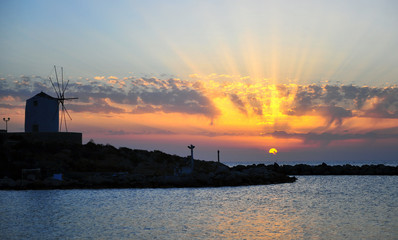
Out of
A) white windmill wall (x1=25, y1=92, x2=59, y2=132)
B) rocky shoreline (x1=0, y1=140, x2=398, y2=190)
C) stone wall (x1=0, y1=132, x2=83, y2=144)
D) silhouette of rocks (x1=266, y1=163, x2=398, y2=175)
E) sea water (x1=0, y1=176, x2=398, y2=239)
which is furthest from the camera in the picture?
silhouette of rocks (x1=266, y1=163, x2=398, y2=175)

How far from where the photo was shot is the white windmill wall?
62781mm

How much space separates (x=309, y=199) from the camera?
1494 inches

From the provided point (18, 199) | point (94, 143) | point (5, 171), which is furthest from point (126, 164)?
point (18, 199)

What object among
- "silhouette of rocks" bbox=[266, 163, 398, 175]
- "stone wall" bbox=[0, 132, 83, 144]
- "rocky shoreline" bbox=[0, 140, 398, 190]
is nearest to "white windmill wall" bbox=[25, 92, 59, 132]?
"stone wall" bbox=[0, 132, 83, 144]

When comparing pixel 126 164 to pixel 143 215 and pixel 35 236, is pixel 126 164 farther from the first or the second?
pixel 35 236

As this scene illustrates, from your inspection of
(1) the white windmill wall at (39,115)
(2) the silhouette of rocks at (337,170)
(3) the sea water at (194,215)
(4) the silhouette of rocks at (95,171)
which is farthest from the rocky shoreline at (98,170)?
(2) the silhouette of rocks at (337,170)

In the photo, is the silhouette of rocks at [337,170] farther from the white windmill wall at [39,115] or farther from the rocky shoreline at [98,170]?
the white windmill wall at [39,115]

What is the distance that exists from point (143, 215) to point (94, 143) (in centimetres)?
3812

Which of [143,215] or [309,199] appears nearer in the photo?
[143,215]

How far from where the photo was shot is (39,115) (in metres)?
62.9

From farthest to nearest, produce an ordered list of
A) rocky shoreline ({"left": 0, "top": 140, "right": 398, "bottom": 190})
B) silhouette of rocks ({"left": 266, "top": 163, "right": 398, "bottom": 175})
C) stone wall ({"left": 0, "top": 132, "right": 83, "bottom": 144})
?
silhouette of rocks ({"left": 266, "top": 163, "right": 398, "bottom": 175})
stone wall ({"left": 0, "top": 132, "right": 83, "bottom": 144})
rocky shoreline ({"left": 0, "top": 140, "right": 398, "bottom": 190})

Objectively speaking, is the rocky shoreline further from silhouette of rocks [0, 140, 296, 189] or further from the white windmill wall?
the white windmill wall

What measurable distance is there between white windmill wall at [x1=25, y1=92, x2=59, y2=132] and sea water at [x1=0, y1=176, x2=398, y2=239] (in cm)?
2322

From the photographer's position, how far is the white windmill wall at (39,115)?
62.8 meters
